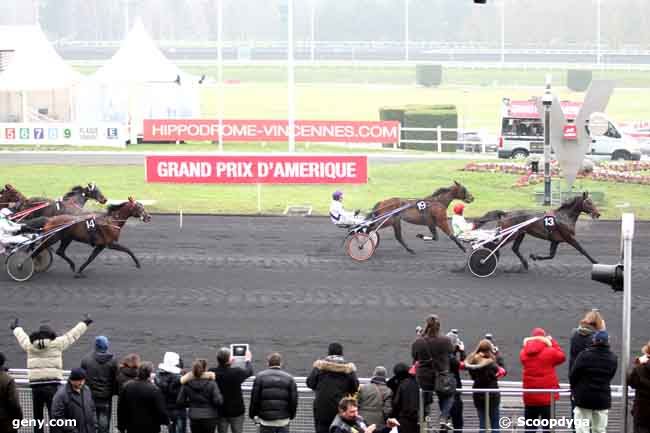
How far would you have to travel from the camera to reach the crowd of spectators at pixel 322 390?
27.0ft

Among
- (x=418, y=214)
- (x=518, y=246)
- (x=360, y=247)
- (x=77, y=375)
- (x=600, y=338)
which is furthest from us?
(x=418, y=214)

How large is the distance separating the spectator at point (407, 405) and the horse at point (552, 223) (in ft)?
26.4

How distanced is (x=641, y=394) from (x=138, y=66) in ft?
101

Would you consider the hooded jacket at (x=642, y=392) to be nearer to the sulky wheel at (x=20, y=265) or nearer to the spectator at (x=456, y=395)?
the spectator at (x=456, y=395)

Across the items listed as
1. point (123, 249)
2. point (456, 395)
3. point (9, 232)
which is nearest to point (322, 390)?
point (456, 395)

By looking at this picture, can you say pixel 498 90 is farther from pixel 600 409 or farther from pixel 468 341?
pixel 600 409

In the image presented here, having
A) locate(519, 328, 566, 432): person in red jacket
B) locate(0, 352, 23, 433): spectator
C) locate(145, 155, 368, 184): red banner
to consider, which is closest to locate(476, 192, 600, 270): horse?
locate(145, 155, 368, 184): red banner

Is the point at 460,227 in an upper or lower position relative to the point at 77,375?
upper

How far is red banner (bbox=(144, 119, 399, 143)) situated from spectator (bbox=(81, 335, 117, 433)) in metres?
24.2

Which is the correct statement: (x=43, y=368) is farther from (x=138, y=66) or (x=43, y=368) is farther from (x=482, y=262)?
(x=138, y=66)

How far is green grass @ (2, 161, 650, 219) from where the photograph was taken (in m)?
23.2

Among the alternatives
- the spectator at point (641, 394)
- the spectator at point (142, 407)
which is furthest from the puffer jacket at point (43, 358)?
the spectator at point (641, 394)

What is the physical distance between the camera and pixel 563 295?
598 inches

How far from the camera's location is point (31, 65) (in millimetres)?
36188
